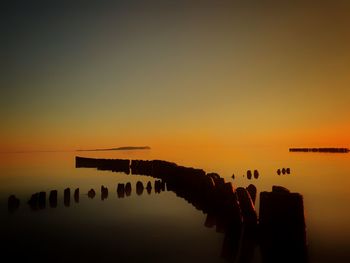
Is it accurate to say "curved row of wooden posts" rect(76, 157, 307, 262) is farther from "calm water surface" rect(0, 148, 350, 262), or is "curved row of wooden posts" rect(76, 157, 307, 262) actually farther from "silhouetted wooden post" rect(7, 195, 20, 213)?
"silhouetted wooden post" rect(7, 195, 20, 213)

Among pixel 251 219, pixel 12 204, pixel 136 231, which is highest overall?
pixel 251 219

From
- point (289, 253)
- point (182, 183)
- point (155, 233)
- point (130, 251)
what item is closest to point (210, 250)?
point (130, 251)

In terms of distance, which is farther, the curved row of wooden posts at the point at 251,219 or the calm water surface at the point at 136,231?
the calm water surface at the point at 136,231

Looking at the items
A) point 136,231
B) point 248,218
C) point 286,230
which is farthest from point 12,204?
point 286,230

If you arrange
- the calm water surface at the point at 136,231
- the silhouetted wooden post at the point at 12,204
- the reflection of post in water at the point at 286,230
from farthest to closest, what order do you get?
the silhouetted wooden post at the point at 12,204 → the calm water surface at the point at 136,231 → the reflection of post in water at the point at 286,230

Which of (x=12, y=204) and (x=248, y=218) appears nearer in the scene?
(x=248, y=218)

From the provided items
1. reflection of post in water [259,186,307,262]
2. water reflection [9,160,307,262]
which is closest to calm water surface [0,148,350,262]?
water reflection [9,160,307,262]

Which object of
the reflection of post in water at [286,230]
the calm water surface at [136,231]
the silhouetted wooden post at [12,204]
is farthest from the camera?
the silhouetted wooden post at [12,204]

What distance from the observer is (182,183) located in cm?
2147

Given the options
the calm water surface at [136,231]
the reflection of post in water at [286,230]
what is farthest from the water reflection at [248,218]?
the calm water surface at [136,231]

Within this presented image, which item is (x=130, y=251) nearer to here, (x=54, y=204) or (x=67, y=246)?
(x=67, y=246)

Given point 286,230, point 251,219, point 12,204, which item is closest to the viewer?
point 286,230

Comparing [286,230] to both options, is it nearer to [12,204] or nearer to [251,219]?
[251,219]

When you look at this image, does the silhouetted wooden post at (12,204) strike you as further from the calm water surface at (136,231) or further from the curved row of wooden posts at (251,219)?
the curved row of wooden posts at (251,219)
